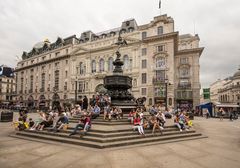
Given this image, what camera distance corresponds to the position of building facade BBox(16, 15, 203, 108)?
128 ft

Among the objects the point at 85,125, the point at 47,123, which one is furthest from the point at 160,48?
the point at 85,125

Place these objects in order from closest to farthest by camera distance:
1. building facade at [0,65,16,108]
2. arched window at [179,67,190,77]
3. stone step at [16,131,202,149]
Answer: stone step at [16,131,202,149] < arched window at [179,67,190,77] < building facade at [0,65,16,108]

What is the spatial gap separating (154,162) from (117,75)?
30.8 ft

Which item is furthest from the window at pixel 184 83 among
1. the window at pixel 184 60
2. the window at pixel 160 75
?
the window at pixel 160 75

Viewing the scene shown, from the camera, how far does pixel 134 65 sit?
1665 inches

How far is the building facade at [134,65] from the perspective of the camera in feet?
128

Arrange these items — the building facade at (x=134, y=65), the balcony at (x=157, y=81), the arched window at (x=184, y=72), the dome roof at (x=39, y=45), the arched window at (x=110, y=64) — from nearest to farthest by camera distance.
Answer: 1. the balcony at (x=157, y=81)
2. the building facade at (x=134, y=65)
3. the arched window at (x=184, y=72)
4. the arched window at (x=110, y=64)
5. the dome roof at (x=39, y=45)

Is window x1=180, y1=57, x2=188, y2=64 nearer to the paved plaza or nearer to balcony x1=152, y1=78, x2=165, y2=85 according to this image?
balcony x1=152, y1=78, x2=165, y2=85

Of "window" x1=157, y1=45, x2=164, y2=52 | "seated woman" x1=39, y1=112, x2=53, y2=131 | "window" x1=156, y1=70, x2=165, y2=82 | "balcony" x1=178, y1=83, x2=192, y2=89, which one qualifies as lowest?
"seated woman" x1=39, y1=112, x2=53, y2=131

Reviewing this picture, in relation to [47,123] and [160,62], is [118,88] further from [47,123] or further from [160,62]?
[160,62]

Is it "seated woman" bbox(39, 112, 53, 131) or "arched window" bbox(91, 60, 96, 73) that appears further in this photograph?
"arched window" bbox(91, 60, 96, 73)

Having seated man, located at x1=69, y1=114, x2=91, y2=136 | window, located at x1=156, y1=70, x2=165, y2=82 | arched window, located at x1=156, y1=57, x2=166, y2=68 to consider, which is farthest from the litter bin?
arched window, located at x1=156, y1=57, x2=166, y2=68

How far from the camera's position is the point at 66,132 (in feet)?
31.8

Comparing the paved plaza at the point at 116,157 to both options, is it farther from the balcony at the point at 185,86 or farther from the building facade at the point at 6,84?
the building facade at the point at 6,84
